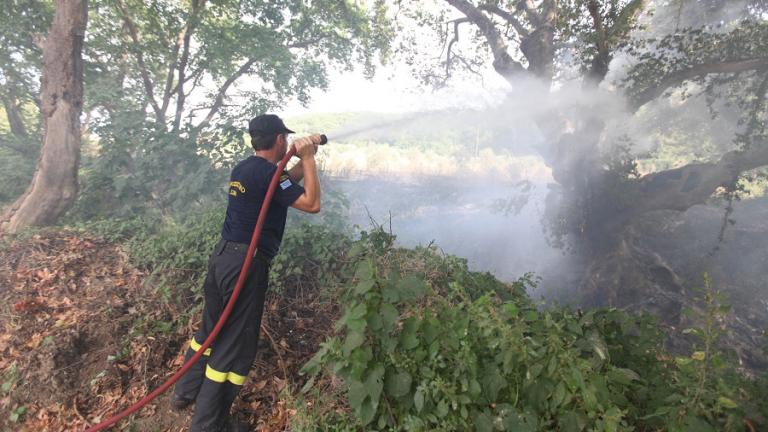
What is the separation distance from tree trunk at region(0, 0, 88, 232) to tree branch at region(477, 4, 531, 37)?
10302 millimetres

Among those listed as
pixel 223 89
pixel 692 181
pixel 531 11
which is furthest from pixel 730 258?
pixel 223 89

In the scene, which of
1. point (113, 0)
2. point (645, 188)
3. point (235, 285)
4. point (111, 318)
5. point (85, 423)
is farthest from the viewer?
point (645, 188)

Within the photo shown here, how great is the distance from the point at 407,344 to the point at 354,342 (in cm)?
31

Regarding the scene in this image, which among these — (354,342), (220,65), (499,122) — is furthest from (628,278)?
(220,65)

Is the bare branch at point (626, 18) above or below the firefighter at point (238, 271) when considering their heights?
above

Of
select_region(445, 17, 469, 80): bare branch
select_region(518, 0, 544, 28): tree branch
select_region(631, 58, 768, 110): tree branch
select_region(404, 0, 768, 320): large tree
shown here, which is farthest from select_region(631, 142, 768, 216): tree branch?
select_region(445, 17, 469, 80): bare branch

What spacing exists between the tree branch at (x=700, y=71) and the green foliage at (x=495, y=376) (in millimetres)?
8566

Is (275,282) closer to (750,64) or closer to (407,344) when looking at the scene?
(407,344)

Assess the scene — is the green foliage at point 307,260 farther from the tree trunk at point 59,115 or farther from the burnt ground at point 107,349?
the tree trunk at point 59,115

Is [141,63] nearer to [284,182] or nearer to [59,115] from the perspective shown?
[59,115]

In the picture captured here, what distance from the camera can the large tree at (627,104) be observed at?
25.7 ft

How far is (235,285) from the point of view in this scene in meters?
2.77

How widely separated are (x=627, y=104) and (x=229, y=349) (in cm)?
1042

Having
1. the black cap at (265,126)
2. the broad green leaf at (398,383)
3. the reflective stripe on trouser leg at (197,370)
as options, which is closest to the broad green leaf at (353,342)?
the broad green leaf at (398,383)
